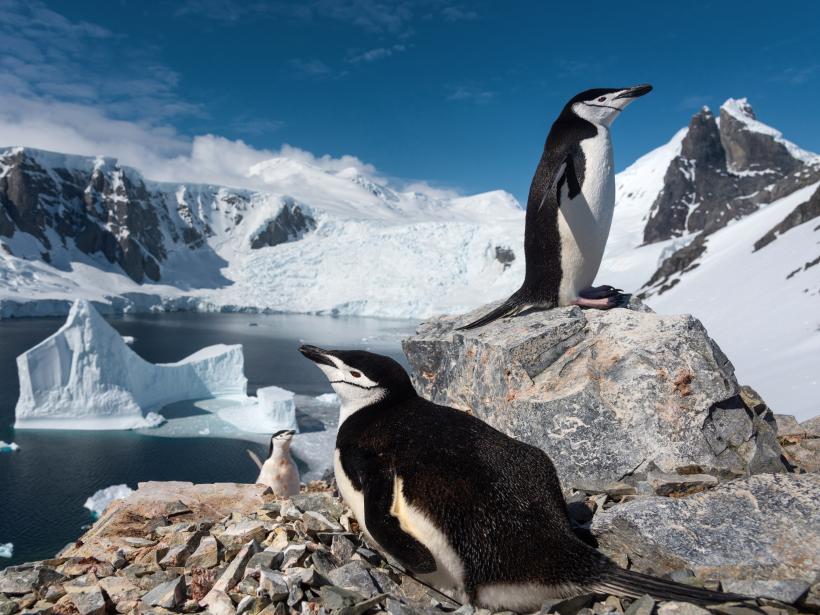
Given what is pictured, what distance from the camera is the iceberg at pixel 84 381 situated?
70.6 ft

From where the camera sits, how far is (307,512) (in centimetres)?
294

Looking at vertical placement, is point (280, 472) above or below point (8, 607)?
below

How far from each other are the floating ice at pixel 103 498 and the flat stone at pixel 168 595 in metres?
14.2

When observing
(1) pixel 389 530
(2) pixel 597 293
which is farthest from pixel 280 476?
(1) pixel 389 530

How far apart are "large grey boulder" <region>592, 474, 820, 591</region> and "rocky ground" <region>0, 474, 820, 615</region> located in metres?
0.02

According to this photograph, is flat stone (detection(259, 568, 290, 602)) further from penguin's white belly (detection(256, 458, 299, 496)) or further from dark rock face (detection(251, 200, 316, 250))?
dark rock face (detection(251, 200, 316, 250))

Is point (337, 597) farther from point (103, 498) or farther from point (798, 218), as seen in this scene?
point (798, 218)

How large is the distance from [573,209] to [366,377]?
93.8 inches

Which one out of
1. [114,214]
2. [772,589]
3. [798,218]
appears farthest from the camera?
[114,214]

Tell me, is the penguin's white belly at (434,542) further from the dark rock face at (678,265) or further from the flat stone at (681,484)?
the dark rock face at (678,265)

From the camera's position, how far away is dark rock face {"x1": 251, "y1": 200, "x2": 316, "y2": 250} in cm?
10212

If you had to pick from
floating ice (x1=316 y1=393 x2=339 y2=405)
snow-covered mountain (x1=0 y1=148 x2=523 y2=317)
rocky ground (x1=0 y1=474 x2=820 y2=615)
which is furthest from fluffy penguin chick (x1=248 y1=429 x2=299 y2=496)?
snow-covered mountain (x1=0 y1=148 x2=523 y2=317)

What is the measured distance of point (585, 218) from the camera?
4.34m

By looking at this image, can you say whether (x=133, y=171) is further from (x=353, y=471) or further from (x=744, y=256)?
(x=353, y=471)
